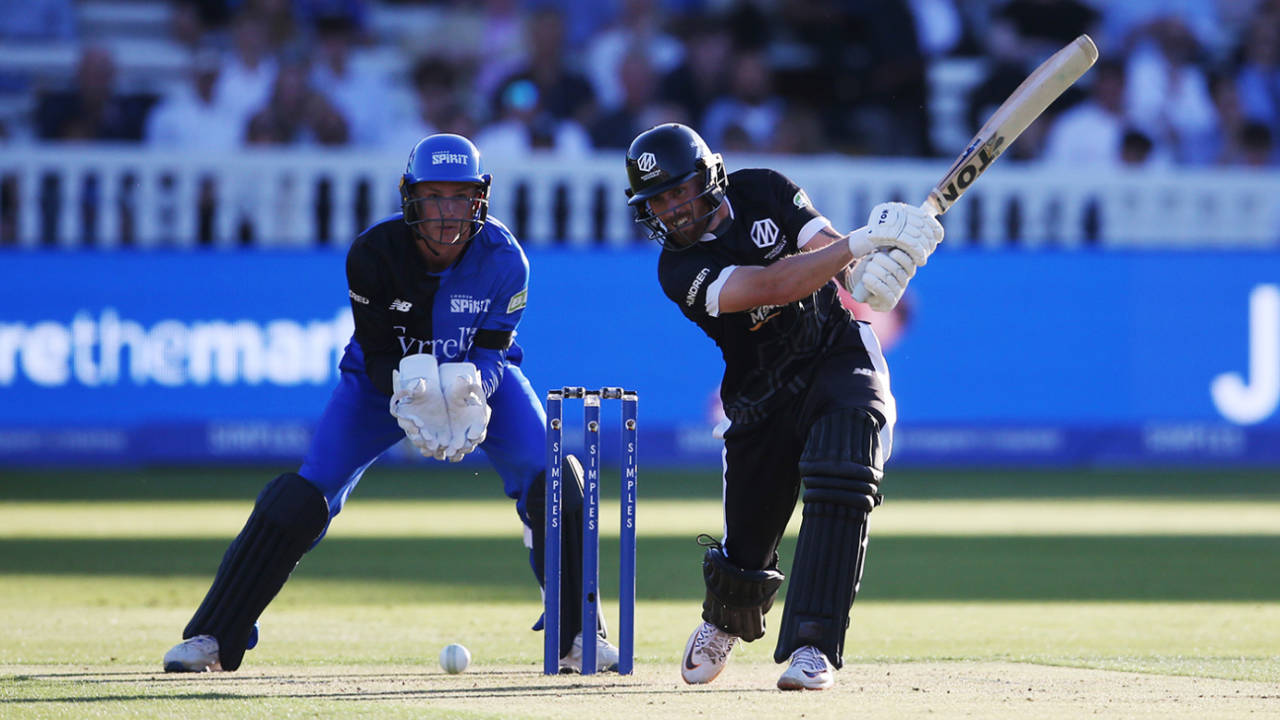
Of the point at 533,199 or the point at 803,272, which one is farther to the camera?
the point at 533,199

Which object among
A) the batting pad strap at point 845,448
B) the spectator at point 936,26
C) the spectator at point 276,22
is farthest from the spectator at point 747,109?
the batting pad strap at point 845,448

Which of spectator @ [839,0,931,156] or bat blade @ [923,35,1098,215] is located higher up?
spectator @ [839,0,931,156]

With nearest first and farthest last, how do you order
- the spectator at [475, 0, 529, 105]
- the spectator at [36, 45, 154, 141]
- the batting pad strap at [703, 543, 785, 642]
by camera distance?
the batting pad strap at [703, 543, 785, 642] < the spectator at [36, 45, 154, 141] < the spectator at [475, 0, 529, 105]

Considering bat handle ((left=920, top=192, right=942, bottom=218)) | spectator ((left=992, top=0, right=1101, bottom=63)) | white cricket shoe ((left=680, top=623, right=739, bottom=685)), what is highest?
spectator ((left=992, top=0, right=1101, bottom=63))

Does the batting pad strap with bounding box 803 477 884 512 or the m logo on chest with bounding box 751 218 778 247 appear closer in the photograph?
the batting pad strap with bounding box 803 477 884 512

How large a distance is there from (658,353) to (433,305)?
23.5 ft

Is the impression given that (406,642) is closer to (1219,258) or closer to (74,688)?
(74,688)

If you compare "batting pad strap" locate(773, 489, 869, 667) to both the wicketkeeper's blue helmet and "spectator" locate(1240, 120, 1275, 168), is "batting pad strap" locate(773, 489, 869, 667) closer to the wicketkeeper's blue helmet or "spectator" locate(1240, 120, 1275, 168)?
the wicketkeeper's blue helmet

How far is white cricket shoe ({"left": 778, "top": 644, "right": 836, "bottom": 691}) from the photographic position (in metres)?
5.22

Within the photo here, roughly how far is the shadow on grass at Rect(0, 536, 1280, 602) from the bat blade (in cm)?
242

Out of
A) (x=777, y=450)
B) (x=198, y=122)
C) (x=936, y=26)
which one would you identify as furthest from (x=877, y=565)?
(x=936, y=26)

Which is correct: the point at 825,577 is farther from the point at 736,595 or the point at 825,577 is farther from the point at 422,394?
the point at 422,394

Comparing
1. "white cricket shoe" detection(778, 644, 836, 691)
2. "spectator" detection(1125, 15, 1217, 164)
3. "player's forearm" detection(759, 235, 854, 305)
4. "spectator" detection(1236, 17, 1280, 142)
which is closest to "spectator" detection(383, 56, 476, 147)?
"spectator" detection(1125, 15, 1217, 164)

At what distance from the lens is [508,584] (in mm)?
8133
